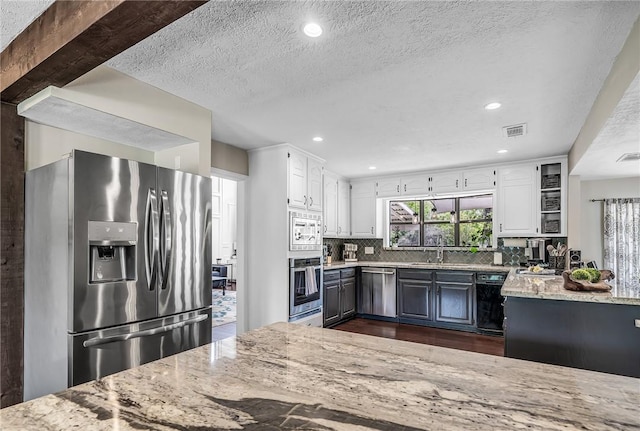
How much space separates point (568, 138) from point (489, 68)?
7.64 ft

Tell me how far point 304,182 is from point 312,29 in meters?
2.71

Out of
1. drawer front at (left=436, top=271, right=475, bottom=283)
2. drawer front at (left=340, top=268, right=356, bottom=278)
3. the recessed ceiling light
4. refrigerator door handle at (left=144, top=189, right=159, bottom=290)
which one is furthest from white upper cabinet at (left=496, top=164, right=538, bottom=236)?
refrigerator door handle at (left=144, top=189, right=159, bottom=290)

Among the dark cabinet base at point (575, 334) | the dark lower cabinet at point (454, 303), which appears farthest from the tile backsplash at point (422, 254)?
the dark cabinet base at point (575, 334)

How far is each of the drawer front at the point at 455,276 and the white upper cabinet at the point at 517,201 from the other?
0.81 m

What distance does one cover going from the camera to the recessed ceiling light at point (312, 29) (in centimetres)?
194

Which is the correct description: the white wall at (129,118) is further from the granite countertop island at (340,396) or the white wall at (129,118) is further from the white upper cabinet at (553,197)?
the white upper cabinet at (553,197)

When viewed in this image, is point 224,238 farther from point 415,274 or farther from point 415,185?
point 415,274

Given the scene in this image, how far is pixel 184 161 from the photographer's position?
3139 millimetres

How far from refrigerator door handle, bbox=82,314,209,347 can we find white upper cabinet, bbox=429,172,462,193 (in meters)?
4.19

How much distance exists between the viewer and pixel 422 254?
20.3ft

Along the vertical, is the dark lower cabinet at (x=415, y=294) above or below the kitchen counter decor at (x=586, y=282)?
below

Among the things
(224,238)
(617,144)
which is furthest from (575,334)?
(224,238)

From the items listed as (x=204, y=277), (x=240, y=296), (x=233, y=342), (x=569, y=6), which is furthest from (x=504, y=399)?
(x=240, y=296)

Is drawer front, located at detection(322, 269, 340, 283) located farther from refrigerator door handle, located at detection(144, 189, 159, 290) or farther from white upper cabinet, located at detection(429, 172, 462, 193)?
refrigerator door handle, located at detection(144, 189, 159, 290)
